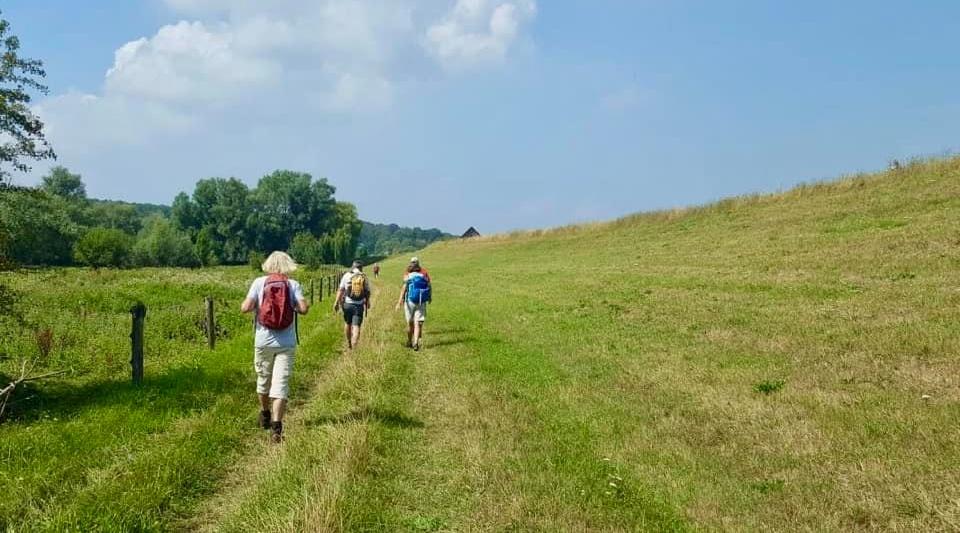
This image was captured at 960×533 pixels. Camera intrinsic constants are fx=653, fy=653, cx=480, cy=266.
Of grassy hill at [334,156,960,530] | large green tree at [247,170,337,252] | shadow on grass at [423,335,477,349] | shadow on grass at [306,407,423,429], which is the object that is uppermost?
large green tree at [247,170,337,252]

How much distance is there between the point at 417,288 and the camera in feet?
51.3

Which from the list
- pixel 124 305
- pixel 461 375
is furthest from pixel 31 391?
pixel 124 305

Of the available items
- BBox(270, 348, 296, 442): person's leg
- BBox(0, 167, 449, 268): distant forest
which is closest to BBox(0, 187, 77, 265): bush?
BBox(270, 348, 296, 442): person's leg

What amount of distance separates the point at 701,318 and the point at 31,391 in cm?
1235

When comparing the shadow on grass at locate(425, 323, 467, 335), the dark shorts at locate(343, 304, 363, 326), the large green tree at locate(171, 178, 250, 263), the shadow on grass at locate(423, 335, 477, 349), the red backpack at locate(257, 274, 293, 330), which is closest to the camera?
the red backpack at locate(257, 274, 293, 330)

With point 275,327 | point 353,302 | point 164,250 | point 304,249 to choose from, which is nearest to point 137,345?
point 275,327

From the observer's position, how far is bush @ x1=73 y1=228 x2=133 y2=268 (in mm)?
79750

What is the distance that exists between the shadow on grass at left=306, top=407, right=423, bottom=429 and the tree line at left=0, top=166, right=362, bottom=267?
75478mm

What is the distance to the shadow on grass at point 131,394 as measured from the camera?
884 centimetres

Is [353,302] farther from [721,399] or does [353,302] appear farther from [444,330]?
[721,399]

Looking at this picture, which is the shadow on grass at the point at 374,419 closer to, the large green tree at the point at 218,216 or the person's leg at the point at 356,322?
the person's leg at the point at 356,322

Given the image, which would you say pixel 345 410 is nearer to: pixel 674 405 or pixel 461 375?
pixel 461 375

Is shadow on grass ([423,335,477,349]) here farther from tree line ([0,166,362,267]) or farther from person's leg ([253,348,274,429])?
tree line ([0,166,362,267])

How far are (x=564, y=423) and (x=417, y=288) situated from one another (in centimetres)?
799
